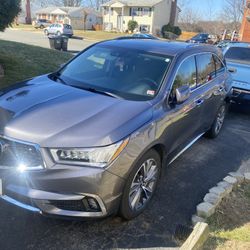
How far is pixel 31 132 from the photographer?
10.7ft

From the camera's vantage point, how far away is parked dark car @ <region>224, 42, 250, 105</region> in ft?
27.3

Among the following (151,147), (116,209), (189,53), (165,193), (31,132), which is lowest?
(165,193)

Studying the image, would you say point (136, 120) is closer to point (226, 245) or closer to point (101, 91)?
point (101, 91)

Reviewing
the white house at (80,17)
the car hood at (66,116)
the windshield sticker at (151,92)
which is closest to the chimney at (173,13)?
the white house at (80,17)

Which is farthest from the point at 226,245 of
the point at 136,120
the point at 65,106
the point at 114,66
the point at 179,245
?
the point at 114,66

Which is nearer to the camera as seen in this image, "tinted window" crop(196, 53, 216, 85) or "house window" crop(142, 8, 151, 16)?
"tinted window" crop(196, 53, 216, 85)

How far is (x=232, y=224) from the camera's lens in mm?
3941

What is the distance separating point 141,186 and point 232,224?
1.07 meters

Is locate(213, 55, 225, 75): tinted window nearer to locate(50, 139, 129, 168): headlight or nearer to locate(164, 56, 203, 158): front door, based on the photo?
locate(164, 56, 203, 158): front door

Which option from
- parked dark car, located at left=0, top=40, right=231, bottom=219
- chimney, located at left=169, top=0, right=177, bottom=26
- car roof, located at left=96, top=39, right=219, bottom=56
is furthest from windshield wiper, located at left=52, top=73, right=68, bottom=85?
chimney, located at left=169, top=0, right=177, bottom=26

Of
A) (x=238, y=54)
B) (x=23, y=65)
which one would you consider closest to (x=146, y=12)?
(x=238, y=54)

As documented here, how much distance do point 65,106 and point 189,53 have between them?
2.07 m

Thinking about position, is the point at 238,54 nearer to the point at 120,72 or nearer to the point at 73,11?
the point at 120,72

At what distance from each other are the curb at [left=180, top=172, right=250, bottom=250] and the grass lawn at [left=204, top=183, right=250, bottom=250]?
0.24 feet
